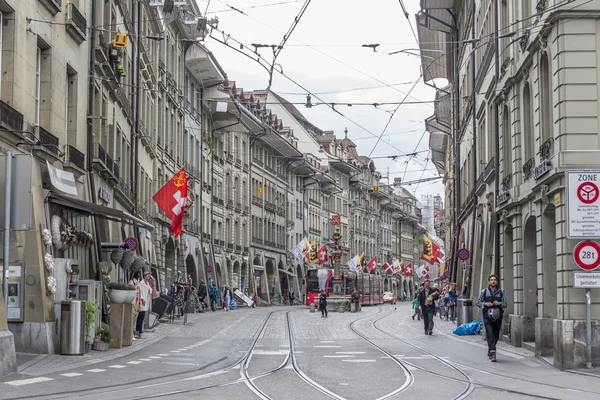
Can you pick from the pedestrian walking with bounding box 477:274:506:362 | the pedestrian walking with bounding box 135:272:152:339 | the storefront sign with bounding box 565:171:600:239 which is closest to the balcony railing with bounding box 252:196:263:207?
the pedestrian walking with bounding box 135:272:152:339

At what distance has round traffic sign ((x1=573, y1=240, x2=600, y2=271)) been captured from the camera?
1848 cm

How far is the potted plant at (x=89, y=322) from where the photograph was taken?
20359 millimetres

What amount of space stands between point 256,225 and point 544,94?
6262 centimetres

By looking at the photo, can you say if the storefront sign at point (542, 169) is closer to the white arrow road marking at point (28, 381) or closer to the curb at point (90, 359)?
the curb at point (90, 359)

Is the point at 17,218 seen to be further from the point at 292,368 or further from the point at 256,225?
the point at 256,225

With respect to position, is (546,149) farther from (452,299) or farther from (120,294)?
(452,299)

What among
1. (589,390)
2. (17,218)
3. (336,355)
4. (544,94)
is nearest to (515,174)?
(544,94)

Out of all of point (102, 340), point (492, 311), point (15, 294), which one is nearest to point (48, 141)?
point (15, 294)

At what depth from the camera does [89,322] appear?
2058cm

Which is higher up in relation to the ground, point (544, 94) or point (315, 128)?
point (315, 128)

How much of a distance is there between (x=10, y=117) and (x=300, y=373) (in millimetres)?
7247

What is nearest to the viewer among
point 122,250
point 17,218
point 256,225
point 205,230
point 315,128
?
point 17,218

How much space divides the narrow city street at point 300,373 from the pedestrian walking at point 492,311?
49 centimetres

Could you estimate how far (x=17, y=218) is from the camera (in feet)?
53.7
